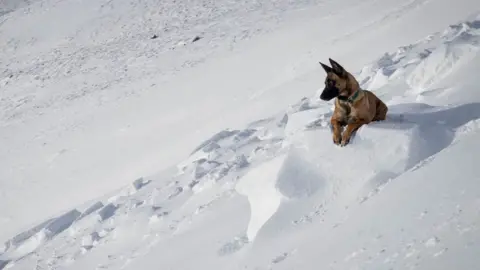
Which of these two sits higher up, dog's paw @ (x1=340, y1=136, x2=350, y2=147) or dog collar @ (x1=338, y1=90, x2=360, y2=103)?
dog collar @ (x1=338, y1=90, x2=360, y2=103)

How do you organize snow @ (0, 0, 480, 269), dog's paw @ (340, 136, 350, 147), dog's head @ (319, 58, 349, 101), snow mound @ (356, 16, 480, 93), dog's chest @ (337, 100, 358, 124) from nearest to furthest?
snow @ (0, 0, 480, 269) < dog's head @ (319, 58, 349, 101) < dog's chest @ (337, 100, 358, 124) < dog's paw @ (340, 136, 350, 147) < snow mound @ (356, 16, 480, 93)

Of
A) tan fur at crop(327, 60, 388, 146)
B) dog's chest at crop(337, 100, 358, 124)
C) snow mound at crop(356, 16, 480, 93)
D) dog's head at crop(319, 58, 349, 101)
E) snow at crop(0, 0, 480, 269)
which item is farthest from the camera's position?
snow mound at crop(356, 16, 480, 93)

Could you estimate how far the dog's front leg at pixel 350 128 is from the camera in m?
3.78

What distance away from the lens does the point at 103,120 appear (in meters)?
12.8

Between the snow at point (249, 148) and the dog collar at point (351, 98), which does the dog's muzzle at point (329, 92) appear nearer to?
the dog collar at point (351, 98)

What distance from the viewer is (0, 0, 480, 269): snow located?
322cm

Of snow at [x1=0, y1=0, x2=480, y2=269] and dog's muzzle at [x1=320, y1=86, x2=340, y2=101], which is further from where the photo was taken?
dog's muzzle at [x1=320, y1=86, x2=340, y2=101]

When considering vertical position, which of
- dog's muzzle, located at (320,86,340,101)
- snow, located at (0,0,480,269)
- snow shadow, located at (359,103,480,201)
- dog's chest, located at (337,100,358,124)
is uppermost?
dog's muzzle, located at (320,86,340,101)

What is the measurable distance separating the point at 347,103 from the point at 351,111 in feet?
0.31

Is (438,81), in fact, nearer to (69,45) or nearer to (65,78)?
(65,78)

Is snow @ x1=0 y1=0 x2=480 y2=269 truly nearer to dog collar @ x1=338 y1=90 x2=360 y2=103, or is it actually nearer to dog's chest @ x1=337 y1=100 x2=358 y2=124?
dog's chest @ x1=337 y1=100 x2=358 y2=124

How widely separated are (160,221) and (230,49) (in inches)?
422

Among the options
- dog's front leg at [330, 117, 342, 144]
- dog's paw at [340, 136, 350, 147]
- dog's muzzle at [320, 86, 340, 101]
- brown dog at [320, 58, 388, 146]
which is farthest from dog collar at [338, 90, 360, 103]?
dog's paw at [340, 136, 350, 147]

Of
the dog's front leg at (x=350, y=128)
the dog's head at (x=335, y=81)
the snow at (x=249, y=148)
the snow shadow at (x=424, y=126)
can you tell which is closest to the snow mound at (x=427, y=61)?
the snow at (x=249, y=148)
